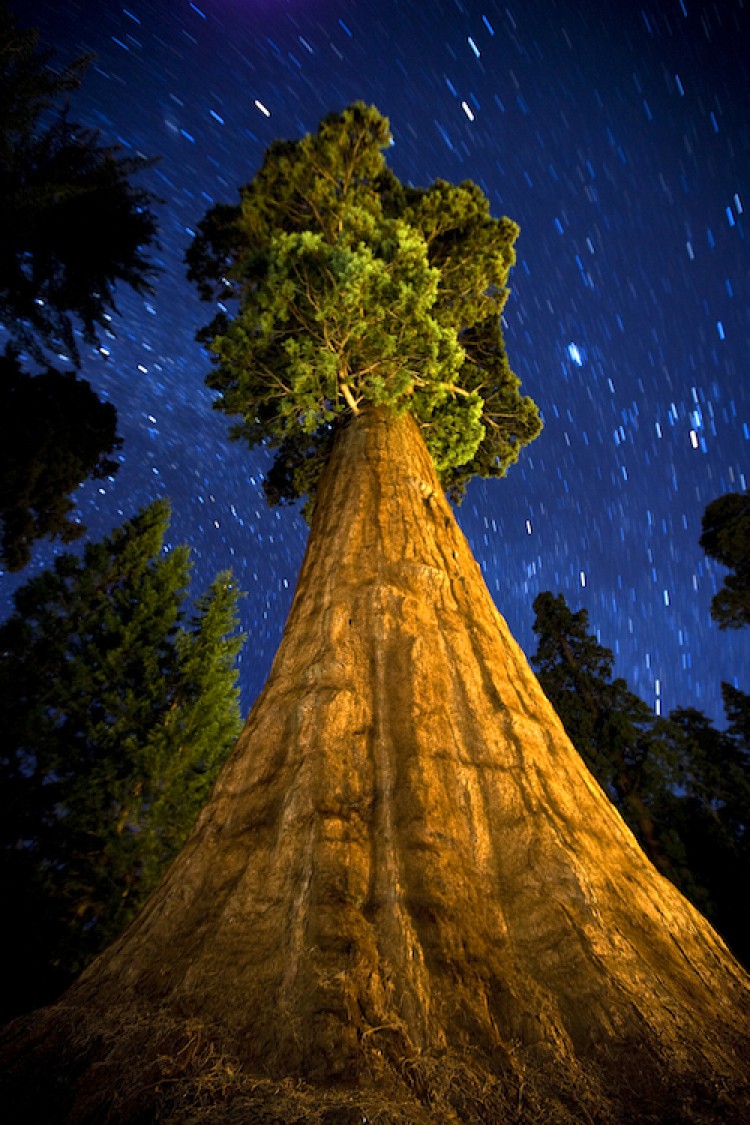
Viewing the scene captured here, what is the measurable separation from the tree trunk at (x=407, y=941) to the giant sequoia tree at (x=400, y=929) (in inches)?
0.4

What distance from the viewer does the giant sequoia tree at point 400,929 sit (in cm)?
164

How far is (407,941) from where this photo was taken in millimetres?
2174

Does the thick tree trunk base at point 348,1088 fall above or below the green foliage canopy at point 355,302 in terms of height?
below

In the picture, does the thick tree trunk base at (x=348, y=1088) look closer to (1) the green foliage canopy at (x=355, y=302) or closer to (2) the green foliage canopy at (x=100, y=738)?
(2) the green foliage canopy at (x=100, y=738)

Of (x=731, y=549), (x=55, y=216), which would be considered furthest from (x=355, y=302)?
(x=731, y=549)

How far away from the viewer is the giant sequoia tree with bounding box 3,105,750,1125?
1.64 metres

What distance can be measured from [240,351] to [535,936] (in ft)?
26.5

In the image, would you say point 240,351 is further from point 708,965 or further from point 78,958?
point 78,958

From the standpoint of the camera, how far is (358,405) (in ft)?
25.8

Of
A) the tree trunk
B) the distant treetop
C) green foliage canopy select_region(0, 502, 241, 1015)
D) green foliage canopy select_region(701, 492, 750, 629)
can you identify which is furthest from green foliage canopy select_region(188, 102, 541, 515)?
green foliage canopy select_region(701, 492, 750, 629)

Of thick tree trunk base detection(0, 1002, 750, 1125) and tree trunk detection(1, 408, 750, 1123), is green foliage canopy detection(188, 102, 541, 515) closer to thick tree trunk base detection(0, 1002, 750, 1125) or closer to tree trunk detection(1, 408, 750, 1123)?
tree trunk detection(1, 408, 750, 1123)

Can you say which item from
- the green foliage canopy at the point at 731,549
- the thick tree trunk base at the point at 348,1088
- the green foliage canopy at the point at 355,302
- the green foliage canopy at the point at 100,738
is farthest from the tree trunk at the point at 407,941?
the green foliage canopy at the point at 731,549

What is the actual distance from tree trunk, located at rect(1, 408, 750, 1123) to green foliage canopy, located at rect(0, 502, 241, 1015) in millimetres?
5921

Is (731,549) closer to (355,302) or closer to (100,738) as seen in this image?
(355,302)
